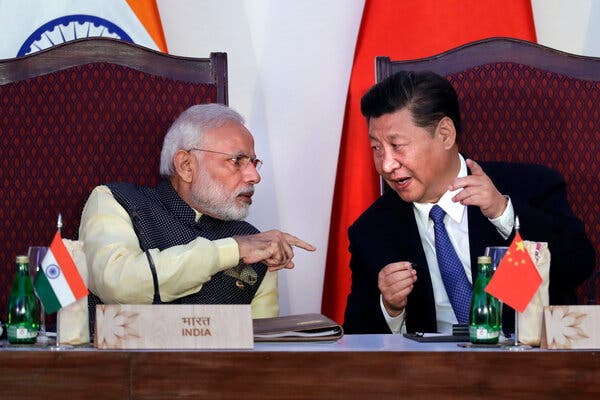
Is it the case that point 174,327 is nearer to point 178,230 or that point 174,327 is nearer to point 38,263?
point 38,263

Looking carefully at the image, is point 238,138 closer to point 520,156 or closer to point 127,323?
point 520,156

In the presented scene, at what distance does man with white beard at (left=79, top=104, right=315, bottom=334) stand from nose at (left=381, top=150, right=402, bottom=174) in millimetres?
361

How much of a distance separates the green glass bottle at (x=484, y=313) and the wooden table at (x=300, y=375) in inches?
5.6

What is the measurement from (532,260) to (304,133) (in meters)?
1.94

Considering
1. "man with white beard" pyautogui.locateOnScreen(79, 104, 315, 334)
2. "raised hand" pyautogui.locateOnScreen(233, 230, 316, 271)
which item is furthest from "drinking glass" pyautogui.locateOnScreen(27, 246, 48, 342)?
"raised hand" pyautogui.locateOnScreen(233, 230, 316, 271)

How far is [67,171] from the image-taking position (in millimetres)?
2693

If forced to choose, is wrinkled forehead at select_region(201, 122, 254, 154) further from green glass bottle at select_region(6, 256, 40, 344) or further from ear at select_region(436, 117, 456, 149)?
green glass bottle at select_region(6, 256, 40, 344)

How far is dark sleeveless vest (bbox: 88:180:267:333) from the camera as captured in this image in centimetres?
252

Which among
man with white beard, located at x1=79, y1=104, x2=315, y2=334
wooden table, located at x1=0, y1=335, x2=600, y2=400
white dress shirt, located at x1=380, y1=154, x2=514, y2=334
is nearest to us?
wooden table, located at x1=0, y1=335, x2=600, y2=400

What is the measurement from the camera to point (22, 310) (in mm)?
1712

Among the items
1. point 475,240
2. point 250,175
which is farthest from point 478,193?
point 250,175

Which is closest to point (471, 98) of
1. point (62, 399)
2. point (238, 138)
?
point (238, 138)

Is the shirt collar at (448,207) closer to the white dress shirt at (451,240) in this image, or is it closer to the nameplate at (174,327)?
the white dress shirt at (451,240)

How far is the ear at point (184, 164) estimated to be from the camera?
2713mm
